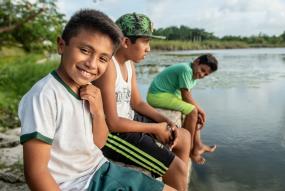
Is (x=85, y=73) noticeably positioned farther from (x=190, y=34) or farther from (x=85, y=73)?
(x=190, y=34)

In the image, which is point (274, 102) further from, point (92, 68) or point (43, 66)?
point (92, 68)

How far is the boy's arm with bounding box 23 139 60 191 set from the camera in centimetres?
141

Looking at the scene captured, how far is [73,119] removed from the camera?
156 centimetres

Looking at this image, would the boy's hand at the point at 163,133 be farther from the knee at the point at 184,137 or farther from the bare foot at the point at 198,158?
the bare foot at the point at 198,158

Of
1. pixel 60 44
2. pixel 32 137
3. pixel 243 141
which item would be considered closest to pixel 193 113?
pixel 243 141

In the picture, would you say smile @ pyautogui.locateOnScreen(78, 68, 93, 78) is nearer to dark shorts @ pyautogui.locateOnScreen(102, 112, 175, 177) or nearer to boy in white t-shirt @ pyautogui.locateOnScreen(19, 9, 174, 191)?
boy in white t-shirt @ pyautogui.locateOnScreen(19, 9, 174, 191)

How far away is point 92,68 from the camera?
1572 millimetres

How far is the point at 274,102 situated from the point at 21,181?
6628 millimetres

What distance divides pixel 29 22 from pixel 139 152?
113 inches

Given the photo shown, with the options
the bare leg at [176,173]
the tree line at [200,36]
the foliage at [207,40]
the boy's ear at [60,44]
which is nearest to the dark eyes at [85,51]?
the boy's ear at [60,44]

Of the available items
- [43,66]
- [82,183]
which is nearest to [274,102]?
[43,66]

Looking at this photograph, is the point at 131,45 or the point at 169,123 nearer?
the point at 131,45

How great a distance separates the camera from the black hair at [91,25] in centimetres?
161

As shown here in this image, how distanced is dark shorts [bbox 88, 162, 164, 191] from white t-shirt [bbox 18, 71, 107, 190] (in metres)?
0.04
